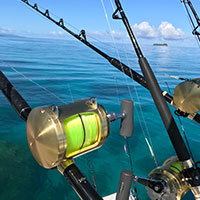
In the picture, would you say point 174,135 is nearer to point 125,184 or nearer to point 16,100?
point 125,184

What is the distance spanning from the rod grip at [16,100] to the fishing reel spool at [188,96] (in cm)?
118

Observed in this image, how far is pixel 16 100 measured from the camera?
1403 mm

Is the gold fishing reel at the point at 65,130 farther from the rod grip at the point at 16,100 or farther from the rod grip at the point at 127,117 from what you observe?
the rod grip at the point at 16,100

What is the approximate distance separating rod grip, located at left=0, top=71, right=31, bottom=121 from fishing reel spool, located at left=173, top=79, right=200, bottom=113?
1184 millimetres

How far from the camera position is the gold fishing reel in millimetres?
838

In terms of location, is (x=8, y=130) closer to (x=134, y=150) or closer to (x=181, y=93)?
(x=134, y=150)

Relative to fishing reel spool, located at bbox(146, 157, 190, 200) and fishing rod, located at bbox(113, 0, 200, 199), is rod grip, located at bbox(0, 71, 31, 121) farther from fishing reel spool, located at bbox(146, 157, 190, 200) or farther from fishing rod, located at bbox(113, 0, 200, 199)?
fishing reel spool, located at bbox(146, 157, 190, 200)

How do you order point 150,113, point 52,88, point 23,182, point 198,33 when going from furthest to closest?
point 52,88, point 150,113, point 23,182, point 198,33

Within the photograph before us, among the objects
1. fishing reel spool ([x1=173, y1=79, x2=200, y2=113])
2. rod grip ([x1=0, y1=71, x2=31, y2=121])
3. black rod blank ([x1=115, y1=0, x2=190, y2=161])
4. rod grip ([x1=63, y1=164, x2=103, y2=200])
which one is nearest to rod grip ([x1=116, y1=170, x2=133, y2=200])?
rod grip ([x1=63, y1=164, x2=103, y2=200])

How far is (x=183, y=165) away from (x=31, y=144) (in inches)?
40.9

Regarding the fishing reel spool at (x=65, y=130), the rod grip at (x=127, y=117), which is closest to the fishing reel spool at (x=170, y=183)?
the rod grip at (x=127, y=117)

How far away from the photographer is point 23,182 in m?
2.90

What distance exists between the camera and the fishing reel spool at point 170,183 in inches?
50.3

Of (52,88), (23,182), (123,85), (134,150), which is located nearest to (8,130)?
(23,182)
